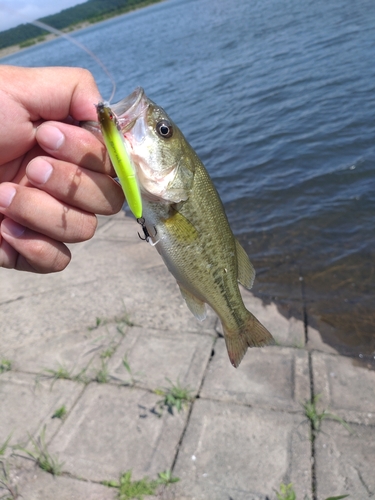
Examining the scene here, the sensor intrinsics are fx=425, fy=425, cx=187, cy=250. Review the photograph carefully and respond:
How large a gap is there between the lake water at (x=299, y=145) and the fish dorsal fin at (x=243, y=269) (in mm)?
2837

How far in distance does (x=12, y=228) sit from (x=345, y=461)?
300 centimetres

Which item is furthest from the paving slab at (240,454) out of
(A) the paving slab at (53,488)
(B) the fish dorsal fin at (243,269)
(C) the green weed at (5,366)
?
(C) the green weed at (5,366)

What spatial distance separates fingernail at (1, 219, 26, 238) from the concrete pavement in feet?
6.68

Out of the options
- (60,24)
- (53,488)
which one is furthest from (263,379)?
(60,24)

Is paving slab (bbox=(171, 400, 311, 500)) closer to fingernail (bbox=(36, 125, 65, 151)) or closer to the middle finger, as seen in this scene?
the middle finger

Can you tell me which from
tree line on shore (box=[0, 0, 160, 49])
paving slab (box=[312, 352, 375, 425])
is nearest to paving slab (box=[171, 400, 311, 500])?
paving slab (box=[312, 352, 375, 425])

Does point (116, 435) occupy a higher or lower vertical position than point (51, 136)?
lower

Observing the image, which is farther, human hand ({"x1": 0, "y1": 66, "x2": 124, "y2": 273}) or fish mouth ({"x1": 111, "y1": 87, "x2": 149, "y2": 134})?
human hand ({"x1": 0, "y1": 66, "x2": 124, "y2": 273})

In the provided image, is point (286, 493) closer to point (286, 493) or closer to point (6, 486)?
A: point (286, 493)

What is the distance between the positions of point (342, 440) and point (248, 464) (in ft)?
2.64

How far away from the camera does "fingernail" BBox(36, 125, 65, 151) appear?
209 centimetres

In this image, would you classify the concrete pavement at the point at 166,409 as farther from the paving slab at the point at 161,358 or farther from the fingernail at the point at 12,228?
the fingernail at the point at 12,228

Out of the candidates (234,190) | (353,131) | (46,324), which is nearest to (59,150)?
(46,324)

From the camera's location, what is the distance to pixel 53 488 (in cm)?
327
